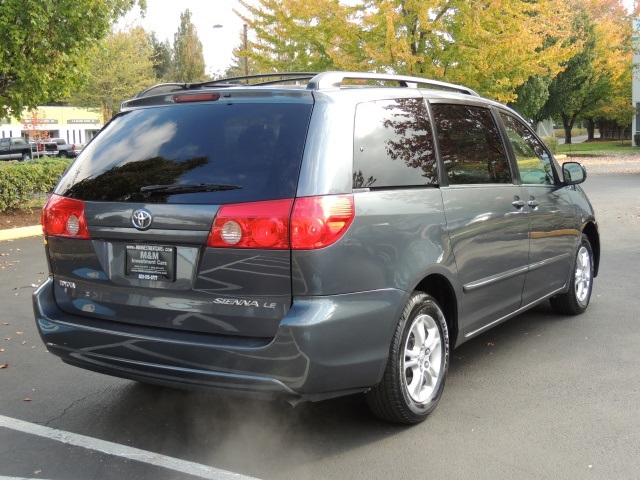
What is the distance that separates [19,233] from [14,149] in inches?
1459

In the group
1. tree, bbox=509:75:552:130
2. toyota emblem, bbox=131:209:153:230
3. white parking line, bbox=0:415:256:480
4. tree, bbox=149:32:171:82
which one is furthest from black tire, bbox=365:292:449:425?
tree, bbox=149:32:171:82

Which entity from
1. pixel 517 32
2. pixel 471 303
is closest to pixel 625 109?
pixel 517 32

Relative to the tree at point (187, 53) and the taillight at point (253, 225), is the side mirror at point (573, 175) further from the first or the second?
the tree at point (187, 53)

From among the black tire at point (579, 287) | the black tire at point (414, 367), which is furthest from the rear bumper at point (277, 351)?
the black tire at point (579, 287)

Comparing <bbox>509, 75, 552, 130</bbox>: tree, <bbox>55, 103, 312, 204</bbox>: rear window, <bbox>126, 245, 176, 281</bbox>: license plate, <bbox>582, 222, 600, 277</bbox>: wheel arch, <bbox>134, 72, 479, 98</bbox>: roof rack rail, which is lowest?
<bbox>582, 222, 600, 277</bbox>: wheel arch

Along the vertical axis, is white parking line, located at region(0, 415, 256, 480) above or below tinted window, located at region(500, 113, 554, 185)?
below

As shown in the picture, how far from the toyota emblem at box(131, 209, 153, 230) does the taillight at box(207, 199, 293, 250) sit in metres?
0.38

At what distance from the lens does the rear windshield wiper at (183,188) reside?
3.49 metres

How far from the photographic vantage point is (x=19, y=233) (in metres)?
12.9

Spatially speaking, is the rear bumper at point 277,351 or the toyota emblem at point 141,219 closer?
the rear bumper at point 277,351

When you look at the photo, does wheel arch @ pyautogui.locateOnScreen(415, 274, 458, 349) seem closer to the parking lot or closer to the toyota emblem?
the parking lot

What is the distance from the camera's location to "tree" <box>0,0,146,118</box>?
1307 centimetres

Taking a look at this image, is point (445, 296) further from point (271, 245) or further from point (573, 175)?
point (573, 175)

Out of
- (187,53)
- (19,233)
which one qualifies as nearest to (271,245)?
(19,233)
